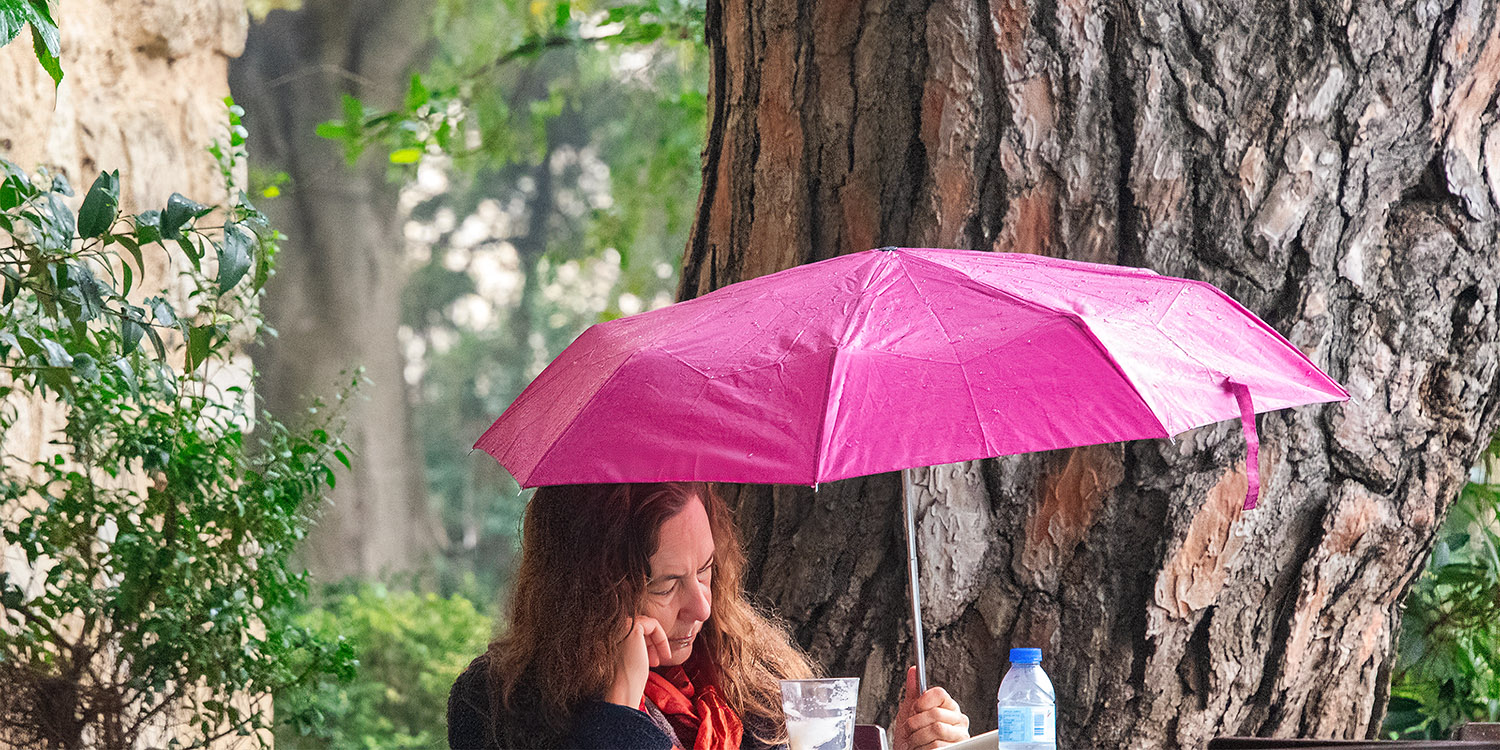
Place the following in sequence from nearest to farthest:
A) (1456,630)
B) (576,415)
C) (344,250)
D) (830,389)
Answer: (830,389) → (576,415) → (1456,630) → (344,250)

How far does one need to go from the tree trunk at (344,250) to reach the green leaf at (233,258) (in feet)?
26.4

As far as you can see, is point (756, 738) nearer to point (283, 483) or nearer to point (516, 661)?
point (516, 661)

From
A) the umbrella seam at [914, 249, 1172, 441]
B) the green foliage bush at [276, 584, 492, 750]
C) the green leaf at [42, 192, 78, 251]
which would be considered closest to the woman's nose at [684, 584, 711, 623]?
the umbrella seam at [914, 249, 1172, 441]

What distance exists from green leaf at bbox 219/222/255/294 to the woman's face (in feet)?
2.70

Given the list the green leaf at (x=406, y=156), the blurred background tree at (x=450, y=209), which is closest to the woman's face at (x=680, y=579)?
the blurred background tree at (x=450, y=209)

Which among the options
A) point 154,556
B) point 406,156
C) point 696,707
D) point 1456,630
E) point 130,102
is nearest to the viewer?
point 696,707

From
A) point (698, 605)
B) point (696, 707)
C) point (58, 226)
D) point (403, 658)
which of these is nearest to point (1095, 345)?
point (698, 605)

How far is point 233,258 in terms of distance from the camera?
82.0 inches

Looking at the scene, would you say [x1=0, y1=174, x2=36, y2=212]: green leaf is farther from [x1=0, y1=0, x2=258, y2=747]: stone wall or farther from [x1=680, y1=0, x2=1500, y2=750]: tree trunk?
[x1=0, y1=0, x2=258, y2=747]: stone wall

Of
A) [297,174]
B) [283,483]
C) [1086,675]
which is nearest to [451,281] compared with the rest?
[297,174]

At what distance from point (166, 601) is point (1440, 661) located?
3120 millimetres

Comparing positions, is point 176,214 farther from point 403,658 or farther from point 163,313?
point 403,658

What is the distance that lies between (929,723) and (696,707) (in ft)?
1.36

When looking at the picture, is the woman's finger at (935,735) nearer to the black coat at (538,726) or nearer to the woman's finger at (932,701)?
the woman's finger at (932,701)
